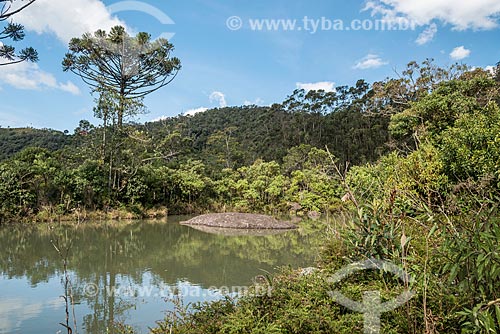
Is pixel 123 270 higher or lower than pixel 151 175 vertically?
lower

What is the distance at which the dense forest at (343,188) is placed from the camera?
226 cm

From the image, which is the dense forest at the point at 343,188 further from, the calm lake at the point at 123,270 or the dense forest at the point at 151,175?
the calm lake at the point at 123,270

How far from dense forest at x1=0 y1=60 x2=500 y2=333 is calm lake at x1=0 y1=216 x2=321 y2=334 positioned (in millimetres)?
924

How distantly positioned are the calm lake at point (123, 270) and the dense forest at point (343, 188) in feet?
3.03

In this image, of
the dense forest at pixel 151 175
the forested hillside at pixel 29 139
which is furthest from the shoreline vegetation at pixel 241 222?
the forested hillside at pixel 29 139

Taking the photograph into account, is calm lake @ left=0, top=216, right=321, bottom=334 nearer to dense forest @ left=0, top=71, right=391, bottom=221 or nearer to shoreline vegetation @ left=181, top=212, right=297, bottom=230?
dense forest @ left=0, top=71, right=391, bottom=221

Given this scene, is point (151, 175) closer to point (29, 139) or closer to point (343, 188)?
point (343, 188)

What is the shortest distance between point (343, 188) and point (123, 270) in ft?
14.6

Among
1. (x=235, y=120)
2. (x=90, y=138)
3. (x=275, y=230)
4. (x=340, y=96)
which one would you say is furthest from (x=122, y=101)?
(x=235, y=120)

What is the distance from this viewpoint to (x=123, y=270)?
20.1 feet

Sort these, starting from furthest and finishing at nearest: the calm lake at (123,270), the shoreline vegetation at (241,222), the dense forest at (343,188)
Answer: the shoreline vegetation at (241,222) < the calm lake at (123,270) < the dense forest at (343,188)

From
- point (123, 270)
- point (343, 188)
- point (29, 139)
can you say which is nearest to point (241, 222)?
point (123, 270)

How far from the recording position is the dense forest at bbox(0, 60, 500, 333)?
2256 mm

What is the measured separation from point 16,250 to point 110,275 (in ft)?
9.88
